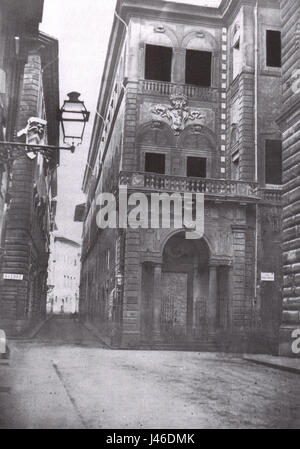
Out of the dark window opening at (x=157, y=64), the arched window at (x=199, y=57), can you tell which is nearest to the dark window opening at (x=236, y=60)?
the arched window at (x=199, y=57)

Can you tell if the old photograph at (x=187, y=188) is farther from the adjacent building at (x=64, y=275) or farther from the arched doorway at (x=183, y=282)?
the adjacent building at (x=64, y=275)

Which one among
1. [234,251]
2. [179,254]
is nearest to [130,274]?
[179,254]

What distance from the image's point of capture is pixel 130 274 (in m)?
22.9

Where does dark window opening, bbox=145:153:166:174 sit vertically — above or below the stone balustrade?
above

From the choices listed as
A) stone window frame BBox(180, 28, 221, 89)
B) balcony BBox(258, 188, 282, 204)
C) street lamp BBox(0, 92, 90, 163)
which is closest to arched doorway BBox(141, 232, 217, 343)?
balcony BBox(258, 188, 282, 204)

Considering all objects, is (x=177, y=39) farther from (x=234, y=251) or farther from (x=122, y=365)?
(x=122, y=365)

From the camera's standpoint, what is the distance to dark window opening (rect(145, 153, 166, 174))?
24.9m

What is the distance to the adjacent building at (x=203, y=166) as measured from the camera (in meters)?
23.1

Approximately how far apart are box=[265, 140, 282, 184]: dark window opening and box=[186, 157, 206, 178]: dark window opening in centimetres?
290

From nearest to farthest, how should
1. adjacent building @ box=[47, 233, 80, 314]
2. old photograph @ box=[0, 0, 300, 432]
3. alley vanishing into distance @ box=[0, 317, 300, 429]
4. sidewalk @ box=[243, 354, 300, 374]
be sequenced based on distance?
alley vanishing into distance @ box=[0, 317, 300, 429]
sidewalk @ box=[243, 354, 300, 374]
old photograph @ box=[0, 0, 300, 432]
adjacent building @ box=[47, 233, 80, 314]

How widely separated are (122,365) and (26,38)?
800cm

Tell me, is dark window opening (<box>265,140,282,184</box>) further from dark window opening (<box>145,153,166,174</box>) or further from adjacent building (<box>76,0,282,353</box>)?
dark window opening (<box>145,153,166,174</box>)

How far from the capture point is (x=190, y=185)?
23703 millimetres

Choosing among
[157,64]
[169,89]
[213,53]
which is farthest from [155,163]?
[213,53]
